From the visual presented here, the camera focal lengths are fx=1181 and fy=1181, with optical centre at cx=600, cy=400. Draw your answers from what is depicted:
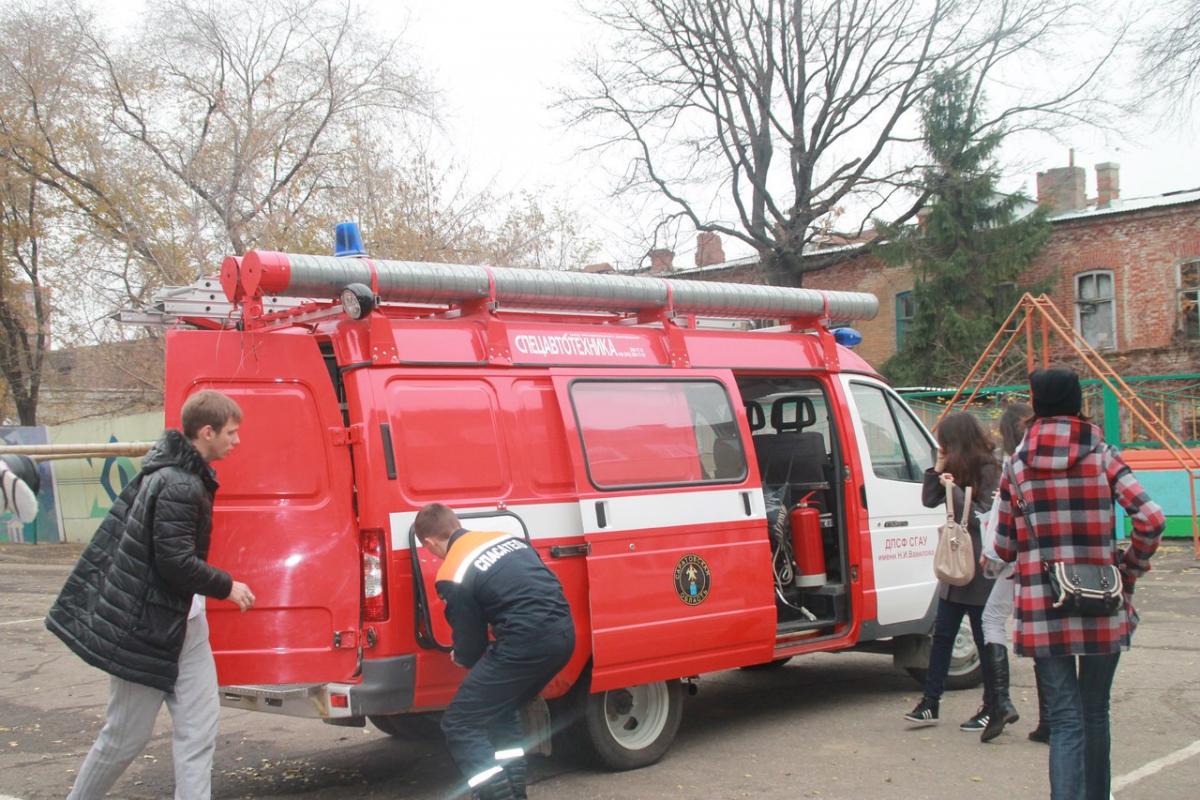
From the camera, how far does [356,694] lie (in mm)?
5250

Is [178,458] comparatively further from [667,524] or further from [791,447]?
[791,447]

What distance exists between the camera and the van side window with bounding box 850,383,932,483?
7801 millimetres

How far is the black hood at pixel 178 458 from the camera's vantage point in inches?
191

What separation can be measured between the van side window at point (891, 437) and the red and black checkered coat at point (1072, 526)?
298cm

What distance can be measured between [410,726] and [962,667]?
374 centimetres

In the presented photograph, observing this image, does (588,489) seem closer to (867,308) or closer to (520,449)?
(520,449)

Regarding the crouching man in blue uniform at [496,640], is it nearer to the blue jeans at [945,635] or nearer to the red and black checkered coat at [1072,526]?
the red and black checkered coat at [1072,526]

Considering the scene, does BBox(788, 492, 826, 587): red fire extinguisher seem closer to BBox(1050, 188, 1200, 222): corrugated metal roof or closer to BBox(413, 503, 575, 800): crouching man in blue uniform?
BBox(413, 503, 575, 800): crouching man in blue uniform

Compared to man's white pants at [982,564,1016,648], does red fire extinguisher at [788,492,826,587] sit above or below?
above

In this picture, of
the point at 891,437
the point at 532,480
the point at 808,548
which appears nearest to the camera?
the point at 532,480

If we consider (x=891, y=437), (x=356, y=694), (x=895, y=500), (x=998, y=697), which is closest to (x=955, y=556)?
(x=998, y=697)

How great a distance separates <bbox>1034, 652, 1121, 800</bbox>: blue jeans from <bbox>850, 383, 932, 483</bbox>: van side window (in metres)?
3.18

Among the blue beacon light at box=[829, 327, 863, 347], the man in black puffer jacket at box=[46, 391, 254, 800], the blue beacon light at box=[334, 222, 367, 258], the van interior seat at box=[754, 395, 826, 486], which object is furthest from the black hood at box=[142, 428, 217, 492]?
the blue beacon light at box=[829, 327, 863, 347]

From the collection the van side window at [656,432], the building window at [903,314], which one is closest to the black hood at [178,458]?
the van side window at [656,432]
